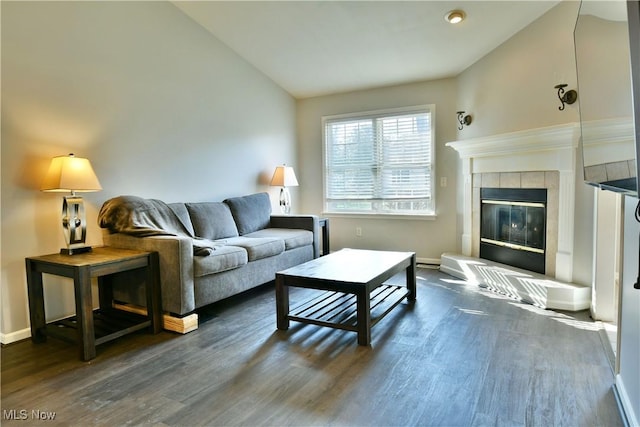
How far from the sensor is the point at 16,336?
2.49 meters

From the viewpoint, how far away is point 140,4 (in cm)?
328

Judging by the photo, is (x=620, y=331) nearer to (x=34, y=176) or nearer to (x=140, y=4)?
(x=34, y=176)

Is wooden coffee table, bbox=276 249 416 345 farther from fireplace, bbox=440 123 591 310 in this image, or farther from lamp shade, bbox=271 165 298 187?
lamp shade, bbox=271 165 298 187

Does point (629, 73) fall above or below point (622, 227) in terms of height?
above

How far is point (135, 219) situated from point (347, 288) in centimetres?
165

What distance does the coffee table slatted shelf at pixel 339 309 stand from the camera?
2564mm

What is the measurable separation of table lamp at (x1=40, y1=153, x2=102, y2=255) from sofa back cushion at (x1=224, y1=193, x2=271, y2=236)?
62.7 inches

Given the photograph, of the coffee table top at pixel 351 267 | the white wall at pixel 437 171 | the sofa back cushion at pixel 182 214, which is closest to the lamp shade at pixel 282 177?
the white wall at pixel 437 171

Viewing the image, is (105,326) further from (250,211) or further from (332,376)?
(250,211)

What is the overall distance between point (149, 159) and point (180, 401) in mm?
2297

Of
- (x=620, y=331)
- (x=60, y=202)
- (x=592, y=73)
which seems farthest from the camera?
(x=60, y=202)

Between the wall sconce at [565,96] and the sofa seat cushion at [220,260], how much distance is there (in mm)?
2820

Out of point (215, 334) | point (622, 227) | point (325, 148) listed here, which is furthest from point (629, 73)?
point (325, 148)

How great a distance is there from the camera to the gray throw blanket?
9.03 feet
